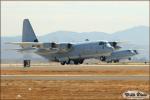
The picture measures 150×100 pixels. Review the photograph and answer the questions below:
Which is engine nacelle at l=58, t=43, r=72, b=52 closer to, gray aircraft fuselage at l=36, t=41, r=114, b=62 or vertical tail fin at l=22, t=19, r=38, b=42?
gray aircraft fuselage at l=36, t=41, r=114, b=62

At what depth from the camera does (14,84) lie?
44.1 meters

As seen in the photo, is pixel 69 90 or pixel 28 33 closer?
pixel 69 90

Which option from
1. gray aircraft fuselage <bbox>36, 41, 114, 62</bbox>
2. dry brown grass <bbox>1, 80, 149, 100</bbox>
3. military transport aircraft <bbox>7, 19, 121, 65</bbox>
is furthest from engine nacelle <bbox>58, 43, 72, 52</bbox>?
dry brown grass <bbox>1, 80, 149, 100</bbox>

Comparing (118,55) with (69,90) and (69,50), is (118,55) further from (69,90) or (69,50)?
(69,90)

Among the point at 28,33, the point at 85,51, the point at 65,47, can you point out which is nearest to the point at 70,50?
the point at 65,47

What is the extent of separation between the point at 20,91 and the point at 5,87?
153 inches

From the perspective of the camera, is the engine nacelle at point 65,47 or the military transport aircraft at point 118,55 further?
the military transport aircraft at point 118,55

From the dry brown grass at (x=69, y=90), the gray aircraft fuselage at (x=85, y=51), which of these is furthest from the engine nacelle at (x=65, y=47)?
the dry brown grass at (x=69, y=90)

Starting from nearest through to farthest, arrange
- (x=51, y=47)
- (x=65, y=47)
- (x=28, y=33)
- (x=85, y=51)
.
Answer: (x=85, y=51)
(x=51, y=47)
(x=65, y=47)
(x=28, y=33)

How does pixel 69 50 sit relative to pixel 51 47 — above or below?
below

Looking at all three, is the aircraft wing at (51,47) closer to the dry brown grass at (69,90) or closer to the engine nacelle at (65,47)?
the engine nacelle at (65,47)

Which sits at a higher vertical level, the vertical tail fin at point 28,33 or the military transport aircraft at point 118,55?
the vertical tail fin at point 28,33

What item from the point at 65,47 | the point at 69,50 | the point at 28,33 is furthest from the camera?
the point at 28,33

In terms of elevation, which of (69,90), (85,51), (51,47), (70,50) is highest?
(51,47)
